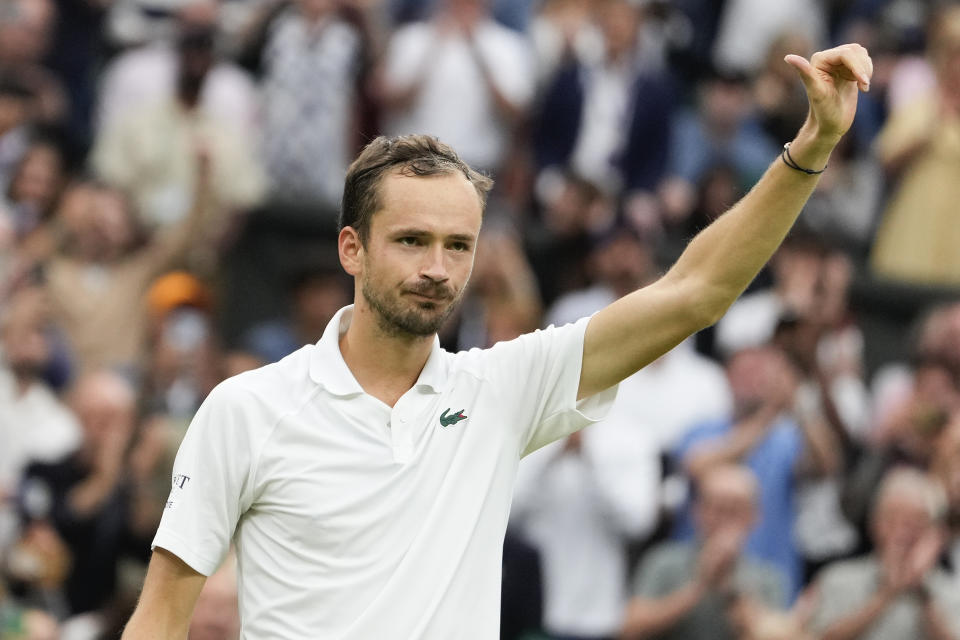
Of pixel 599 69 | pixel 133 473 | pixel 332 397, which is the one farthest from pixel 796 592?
pixel 332 397

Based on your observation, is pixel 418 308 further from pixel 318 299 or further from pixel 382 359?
pixel 318 299

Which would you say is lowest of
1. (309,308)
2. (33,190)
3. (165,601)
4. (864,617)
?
(864,617)

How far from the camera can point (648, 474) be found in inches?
330

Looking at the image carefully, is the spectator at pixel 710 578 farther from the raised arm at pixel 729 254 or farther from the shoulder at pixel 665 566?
the raised arm at pixel 729 254

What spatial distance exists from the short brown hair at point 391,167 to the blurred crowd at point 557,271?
324 centimetres

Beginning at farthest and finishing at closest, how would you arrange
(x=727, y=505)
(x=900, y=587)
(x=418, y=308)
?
(x=727, y=505) < (x=900, y=587) < (x=418, y=308)

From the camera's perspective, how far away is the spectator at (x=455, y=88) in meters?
10.4

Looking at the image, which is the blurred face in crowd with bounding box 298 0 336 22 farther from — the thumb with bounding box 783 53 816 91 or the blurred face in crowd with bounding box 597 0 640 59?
the thumb with bounding box 783 53 816 91

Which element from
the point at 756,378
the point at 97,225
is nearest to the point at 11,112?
the point at 97,225

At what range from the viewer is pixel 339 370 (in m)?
3.77

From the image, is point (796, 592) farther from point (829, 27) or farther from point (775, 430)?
point (829, 27)

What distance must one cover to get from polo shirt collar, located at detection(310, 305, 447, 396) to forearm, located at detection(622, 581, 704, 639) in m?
4.12

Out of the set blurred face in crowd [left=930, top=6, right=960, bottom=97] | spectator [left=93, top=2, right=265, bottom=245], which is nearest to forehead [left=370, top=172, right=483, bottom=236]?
spectator [left=93, top=2, right=265, bottom=245]

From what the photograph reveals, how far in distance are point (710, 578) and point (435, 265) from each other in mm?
4408
